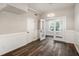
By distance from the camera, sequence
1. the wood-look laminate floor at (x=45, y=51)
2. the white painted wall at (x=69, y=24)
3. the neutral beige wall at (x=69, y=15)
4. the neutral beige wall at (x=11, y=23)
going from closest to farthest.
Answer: the wood-look laminate floor at (x=45, y=51) < the neutral beige wall at (x=11, y=23) < the white painted wall at (x=69, y=24) < the neutral beige wall at (x=69, y=15)

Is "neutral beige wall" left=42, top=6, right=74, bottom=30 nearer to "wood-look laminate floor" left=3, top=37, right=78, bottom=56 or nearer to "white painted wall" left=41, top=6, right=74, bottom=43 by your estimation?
"white painted wall" left=41, top=6, right=74, bottom=43

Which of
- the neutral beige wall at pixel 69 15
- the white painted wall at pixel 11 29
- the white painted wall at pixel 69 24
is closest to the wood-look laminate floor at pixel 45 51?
the white painted wall at pixel 11 29

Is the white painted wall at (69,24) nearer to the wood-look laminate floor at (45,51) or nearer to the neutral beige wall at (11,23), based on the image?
the wood-look laminate floor at (45,51)

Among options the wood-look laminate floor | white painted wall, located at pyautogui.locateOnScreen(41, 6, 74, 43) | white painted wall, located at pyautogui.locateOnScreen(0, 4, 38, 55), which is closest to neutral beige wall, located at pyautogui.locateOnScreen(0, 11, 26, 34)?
white painted wall, located at pyautogui.locateOnScreen(0, 4, 38, 55)

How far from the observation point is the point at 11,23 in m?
3.63

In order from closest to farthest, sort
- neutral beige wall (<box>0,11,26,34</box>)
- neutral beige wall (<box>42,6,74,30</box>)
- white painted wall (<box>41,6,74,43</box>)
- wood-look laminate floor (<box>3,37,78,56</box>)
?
wood-look laminate floor (<box>3,37,78,56</box>) → neutral beige wall (<box>0,11,26,34</box>) → white painted wall (<box>41,6,74,43</box>) → neutral beige wall (<box>42,6,74,30</box>)

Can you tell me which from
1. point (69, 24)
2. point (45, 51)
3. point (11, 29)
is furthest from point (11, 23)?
point (69, 24)

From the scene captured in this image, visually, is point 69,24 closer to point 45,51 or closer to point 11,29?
point 45,51

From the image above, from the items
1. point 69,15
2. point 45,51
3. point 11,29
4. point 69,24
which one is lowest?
point 45,51

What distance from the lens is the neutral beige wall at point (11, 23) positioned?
3.20m

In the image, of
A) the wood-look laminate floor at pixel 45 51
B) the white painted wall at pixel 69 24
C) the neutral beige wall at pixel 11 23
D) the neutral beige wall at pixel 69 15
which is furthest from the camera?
the neutral beige wall at pixel 69 15

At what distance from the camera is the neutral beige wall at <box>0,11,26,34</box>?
10.5ft

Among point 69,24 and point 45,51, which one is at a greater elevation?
point 69,24

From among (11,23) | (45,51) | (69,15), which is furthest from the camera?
(69,15)
